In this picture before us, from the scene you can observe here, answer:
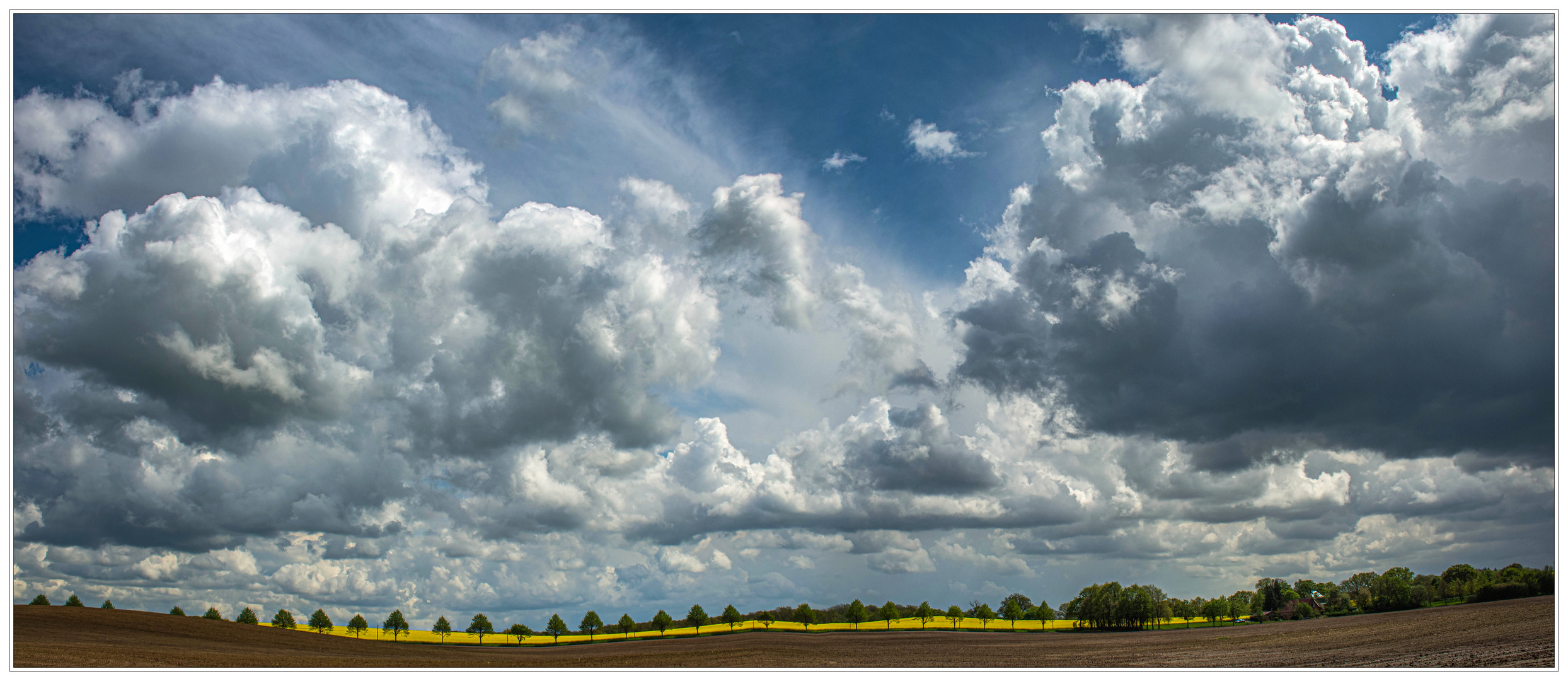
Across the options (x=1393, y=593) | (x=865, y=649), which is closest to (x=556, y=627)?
(x=865, y=649)

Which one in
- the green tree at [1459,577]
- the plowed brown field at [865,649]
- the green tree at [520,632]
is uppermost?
the plowed brown field at [865,649]

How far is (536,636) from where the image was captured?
644 feet

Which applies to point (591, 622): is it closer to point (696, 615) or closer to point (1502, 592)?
point (696, 615)

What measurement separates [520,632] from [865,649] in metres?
127

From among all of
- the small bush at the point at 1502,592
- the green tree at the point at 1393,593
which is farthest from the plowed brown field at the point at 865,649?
the green tree at the point at 1393,593

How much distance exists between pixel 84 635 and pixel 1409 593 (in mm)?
246899

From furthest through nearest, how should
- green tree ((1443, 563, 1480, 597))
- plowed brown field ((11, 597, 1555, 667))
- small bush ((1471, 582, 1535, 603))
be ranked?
green tree ((1443, 563, 1480, 597))
small bush ((1471, 582, 1535, 603))
plowed brown field ((11, 597, 1555, 667))

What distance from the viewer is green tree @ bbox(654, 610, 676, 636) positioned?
18350 cm

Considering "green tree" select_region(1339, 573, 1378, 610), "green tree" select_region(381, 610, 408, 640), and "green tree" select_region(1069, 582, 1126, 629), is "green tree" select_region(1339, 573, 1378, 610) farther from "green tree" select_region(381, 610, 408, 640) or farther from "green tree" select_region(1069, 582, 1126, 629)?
"green tree" select_region(381, 610, 408, 640)

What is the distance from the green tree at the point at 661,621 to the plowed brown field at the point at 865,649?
64.8 metres

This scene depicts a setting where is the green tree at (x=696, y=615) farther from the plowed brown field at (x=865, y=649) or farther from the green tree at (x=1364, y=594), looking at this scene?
the green tree at (x=1364, y=594)

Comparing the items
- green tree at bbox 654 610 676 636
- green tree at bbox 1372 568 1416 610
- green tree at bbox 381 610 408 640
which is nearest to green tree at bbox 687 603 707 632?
green tree at bbox 654 610 676 636

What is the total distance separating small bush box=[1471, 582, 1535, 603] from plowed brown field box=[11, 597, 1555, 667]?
112 ft

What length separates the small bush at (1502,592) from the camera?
143 metres
